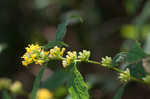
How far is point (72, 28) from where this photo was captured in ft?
10.1

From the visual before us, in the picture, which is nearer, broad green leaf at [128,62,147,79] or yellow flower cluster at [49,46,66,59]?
yellow flower cluster at [49,46,66,59]

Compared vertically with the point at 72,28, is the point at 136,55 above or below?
below

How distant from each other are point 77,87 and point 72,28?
6.73 feet

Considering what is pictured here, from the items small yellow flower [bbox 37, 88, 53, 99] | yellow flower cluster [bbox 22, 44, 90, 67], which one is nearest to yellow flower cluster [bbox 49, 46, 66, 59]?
yellow flower cluster [bbox 22, 44, 90, 67]

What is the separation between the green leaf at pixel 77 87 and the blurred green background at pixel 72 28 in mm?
1495

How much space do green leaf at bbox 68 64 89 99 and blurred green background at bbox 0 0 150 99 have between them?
150 centimetres

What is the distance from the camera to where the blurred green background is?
274 cm

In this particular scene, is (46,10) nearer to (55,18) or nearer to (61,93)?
(55,18)

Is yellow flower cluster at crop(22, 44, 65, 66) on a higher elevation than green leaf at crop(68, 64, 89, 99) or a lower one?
higher

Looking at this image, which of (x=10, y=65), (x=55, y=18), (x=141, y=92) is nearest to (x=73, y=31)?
(x=55, y=18)

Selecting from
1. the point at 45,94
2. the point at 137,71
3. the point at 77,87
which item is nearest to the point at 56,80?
the point at 45,94

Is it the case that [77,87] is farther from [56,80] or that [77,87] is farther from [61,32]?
[56,80]

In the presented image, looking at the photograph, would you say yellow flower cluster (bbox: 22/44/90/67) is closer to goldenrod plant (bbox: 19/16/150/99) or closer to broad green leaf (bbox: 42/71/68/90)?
goldenrod plant (bbox: 19/16/150/99)

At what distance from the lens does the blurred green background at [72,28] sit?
2.74 m
